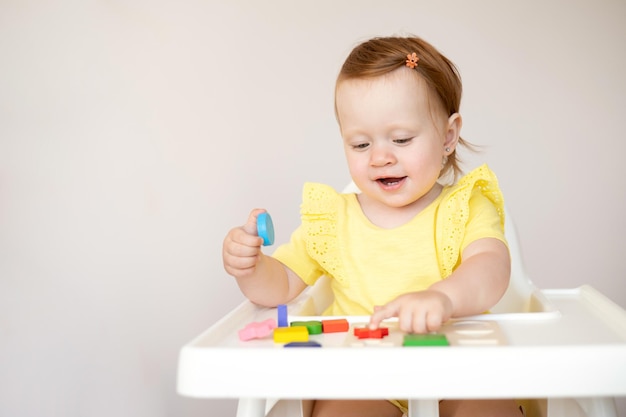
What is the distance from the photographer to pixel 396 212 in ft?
3.63

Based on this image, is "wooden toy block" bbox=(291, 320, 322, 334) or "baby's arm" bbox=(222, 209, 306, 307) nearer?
"wooden toy block" bbox=(291, 320, 322, 334)

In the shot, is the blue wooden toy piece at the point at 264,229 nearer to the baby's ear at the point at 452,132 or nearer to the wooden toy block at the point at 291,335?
the wooden toy block at the point at 291,335

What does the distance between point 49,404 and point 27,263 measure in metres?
0.32

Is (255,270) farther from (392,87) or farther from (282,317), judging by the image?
(392,87)

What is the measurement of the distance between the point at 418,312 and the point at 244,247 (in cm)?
26

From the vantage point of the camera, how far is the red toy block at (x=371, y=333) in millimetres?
740

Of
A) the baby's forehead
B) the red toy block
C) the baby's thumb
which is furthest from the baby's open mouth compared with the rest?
the red toy block

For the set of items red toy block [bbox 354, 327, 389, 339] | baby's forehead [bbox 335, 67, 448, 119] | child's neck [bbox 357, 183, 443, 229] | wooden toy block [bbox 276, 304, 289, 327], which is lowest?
red toy block [bbox 354, 327, 389, 339]

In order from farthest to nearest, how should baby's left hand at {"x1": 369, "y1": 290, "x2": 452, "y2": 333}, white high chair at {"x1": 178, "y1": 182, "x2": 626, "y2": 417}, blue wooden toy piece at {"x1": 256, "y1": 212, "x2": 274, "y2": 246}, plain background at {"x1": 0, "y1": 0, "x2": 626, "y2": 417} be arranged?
plain background at {"x1": 0, "y1": 0, "x2": 626, "y2": 417}, blue wooden toy piece at {"x1": 256, "y1": 212, "x2": 274, "y2": 246}, baby's left hand at {"x1": 369, "y1": 290, "x2": 452, "y2": 333}, white high chair at {"x1": 178, "y1": 182, "x2": 626, "y2": 417}

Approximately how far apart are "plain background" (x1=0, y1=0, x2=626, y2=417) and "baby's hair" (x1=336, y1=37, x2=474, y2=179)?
642 mm

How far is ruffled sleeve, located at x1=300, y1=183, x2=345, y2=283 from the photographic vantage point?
108cm

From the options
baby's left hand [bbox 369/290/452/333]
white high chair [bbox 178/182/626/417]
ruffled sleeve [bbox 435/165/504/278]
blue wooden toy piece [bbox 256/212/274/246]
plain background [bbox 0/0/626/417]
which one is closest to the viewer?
white high chair [bbox 178/182/626/417]

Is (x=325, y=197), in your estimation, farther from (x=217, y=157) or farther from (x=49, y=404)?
(x=49, y=404)

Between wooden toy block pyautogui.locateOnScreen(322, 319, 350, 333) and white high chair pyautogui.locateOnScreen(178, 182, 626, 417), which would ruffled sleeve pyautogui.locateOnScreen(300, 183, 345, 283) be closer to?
wooden toy block pyautogui.locateOnScreen(322, 319, 350, 333)
